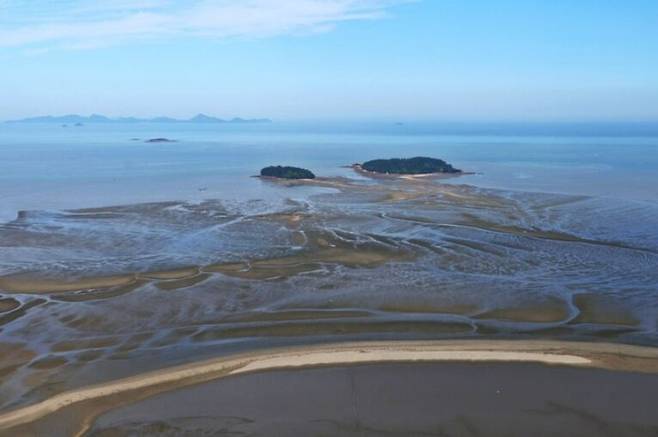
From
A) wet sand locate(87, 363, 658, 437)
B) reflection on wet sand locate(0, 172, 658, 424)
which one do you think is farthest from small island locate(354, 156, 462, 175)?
wet sand locate(87, 363, 658, 437)

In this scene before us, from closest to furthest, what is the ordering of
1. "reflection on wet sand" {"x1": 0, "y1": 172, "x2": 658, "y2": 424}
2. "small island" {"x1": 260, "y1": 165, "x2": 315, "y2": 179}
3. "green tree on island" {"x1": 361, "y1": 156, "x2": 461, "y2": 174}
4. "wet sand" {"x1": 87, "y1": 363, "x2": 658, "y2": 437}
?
"wet sand" {"x1": 87, "y1": 363, "x2": 658, "y2": 437}
"reflection on wet sand" {"x1": 0, "y1": 172, "x2": 658, "y2": 424}
"small island" {"x1": 260, "y1": 165, "x2": 315, "y2": 179}
"green tree on island" {"x1": 361, "y1": 156, "x2": 461, "y2": 174}

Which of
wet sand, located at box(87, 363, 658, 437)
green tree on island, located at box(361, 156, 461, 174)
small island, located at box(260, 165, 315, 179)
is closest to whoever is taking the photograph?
wet sand, located at box(87, 363, 658, 437)

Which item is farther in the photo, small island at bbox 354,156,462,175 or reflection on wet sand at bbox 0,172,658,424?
small island at bbox 354,156,462,175

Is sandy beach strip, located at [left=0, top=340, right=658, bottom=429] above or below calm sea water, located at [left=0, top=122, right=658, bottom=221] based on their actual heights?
below

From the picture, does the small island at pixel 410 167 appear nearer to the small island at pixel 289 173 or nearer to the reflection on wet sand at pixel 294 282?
the small island at pixel 289 173

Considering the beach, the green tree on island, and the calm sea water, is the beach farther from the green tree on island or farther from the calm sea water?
the green tree on island

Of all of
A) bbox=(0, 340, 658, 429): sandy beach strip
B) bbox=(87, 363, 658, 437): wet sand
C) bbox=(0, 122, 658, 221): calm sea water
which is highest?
bbox=(0, 122, 658, 221): calm sea water

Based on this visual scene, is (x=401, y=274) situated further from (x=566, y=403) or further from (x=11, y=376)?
(x=11, y=376)
